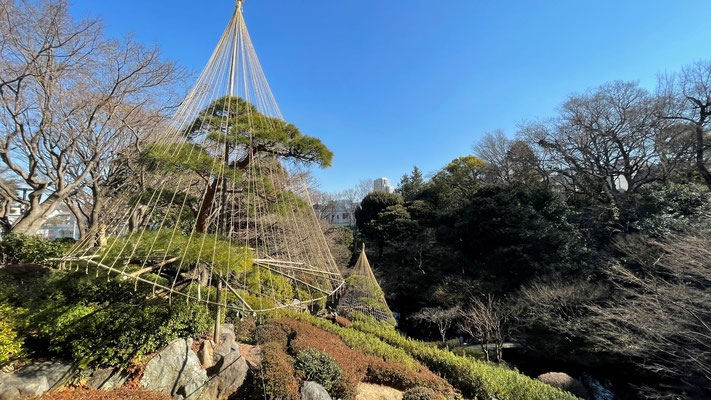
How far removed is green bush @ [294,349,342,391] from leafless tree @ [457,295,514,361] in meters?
6.17

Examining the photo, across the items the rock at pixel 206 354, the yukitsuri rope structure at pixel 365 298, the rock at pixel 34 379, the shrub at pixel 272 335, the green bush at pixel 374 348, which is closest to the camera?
the rock at pixel 34 379

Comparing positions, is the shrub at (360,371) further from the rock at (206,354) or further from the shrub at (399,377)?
the rock at (206,354)

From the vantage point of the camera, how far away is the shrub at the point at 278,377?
3.35 m

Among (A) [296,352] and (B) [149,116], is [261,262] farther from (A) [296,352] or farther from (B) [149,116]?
(B) [149,116]

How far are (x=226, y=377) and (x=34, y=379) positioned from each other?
1.87m

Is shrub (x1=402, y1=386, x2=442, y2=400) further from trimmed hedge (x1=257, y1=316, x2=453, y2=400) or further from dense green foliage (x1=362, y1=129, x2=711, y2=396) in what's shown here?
dense green foliage (x1=362, y1=129, x2=711, y2=396)

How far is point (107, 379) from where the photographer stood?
331 cm

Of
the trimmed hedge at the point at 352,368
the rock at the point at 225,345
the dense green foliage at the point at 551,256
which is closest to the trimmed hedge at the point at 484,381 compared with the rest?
the dense green foliage at the point at 551,256

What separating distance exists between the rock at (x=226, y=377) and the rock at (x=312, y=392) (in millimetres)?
905

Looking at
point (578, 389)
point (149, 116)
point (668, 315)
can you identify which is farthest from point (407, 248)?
point (149, 116)

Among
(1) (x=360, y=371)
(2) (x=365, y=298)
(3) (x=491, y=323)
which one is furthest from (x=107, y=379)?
(3) (x=491, y=323)

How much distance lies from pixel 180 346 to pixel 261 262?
70.7 inches

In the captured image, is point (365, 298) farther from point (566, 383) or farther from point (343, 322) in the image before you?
point (566, 383)

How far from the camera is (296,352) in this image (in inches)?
169
